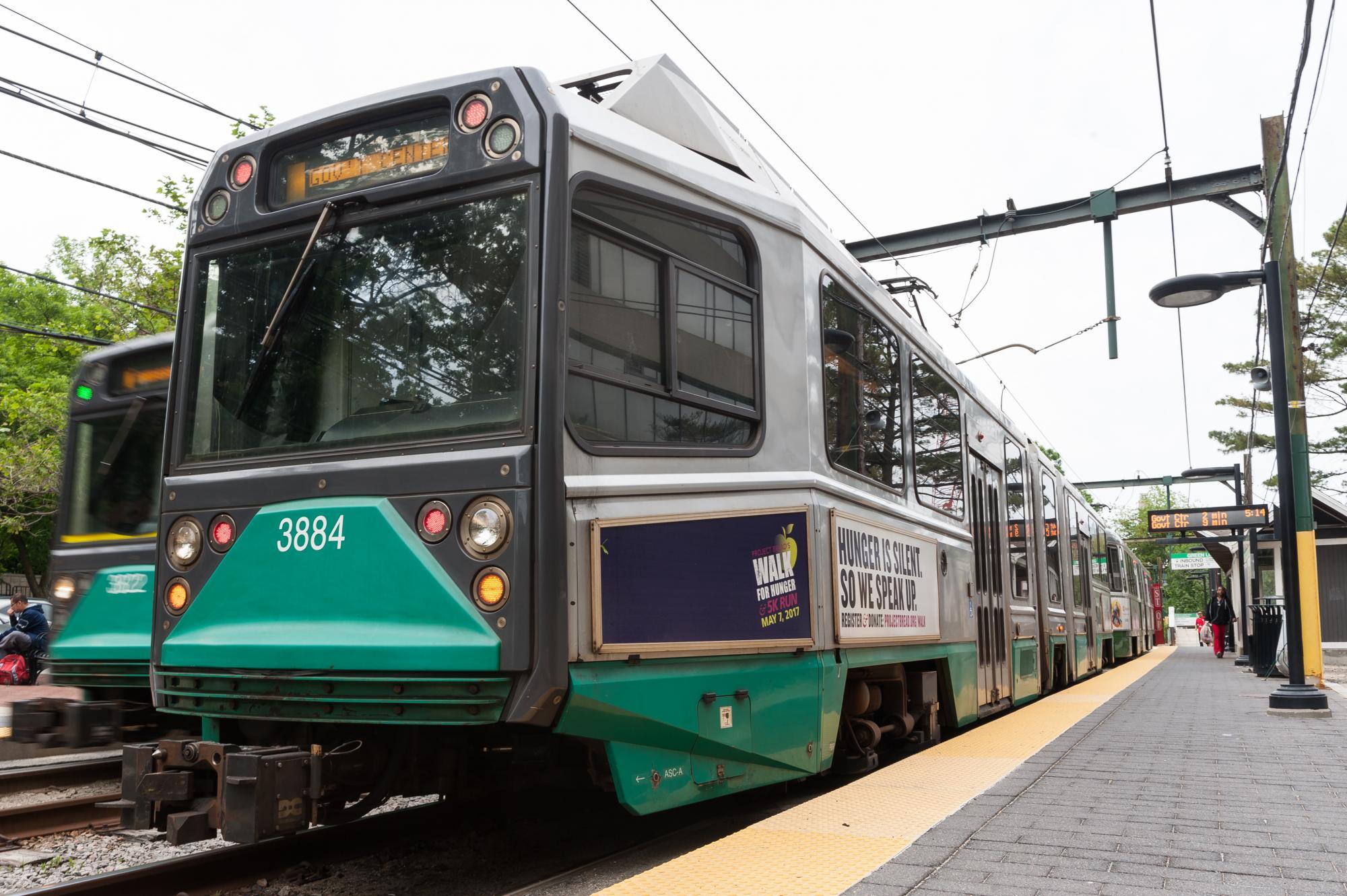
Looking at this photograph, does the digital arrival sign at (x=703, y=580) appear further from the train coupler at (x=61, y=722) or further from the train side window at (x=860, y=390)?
the train coupler at (x=61, y=722)

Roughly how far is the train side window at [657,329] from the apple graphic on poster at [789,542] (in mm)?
423

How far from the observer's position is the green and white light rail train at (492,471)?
3.97 meters

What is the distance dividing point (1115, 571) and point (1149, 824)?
19.2m

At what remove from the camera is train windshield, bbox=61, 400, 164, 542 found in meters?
8.01

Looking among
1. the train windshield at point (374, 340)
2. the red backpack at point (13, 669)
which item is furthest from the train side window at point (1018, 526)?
the red backpack at point (13, 669)

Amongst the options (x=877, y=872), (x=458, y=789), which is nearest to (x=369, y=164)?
(x=458, y=789)

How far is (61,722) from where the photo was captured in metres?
7.02

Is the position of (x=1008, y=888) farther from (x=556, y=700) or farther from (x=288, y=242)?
(x=288, y=242)

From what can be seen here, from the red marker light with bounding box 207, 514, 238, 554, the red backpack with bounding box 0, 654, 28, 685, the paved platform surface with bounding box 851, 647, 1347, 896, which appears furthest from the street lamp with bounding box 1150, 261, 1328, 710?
the red backpack with bounding box 0, 654, 28, 685

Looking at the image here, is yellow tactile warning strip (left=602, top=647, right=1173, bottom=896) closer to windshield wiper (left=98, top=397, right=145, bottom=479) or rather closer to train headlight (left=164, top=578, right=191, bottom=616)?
train headlight (left=164, top=578, right=191, bottom=616)

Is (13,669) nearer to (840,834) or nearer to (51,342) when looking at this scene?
(840,834)

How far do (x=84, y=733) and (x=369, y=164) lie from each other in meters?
4.60

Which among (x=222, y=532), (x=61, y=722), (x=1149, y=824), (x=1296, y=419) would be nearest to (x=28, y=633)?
(x=61, y=722)

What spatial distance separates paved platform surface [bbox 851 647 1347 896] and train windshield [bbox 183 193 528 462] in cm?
222
